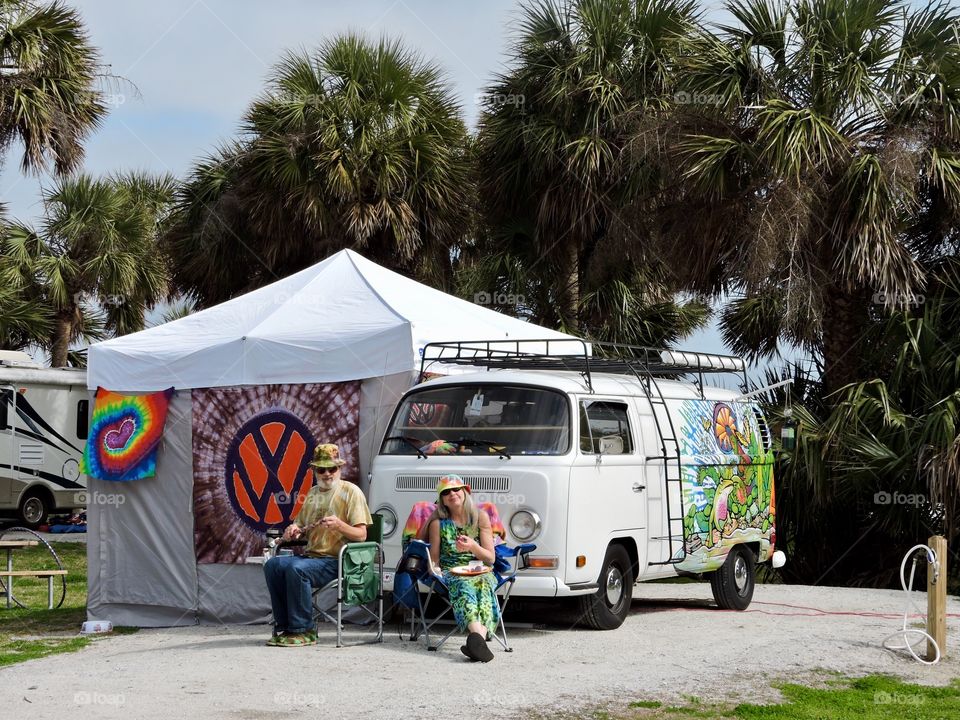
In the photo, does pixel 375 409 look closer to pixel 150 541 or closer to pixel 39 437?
pixel 150 541

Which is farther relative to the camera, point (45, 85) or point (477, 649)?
point (45, 85)

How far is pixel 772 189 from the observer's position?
1505 centimetres

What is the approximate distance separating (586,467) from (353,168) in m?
11.3

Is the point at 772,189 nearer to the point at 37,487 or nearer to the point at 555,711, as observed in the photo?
the point at 555,711

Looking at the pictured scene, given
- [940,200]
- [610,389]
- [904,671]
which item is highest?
[940,200]

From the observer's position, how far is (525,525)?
9.70 metres

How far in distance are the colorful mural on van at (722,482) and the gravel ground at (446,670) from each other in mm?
809

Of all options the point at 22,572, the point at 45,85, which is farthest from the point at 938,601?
the point at 45,85

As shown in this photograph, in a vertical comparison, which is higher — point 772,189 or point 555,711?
point 772,189

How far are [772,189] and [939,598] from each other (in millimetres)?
6656

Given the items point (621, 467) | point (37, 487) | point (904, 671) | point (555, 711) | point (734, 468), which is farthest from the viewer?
point (37, 487)

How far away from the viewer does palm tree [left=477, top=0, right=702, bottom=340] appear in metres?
18.8

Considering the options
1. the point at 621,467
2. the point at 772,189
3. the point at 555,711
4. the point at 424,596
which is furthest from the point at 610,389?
the point at 772,189

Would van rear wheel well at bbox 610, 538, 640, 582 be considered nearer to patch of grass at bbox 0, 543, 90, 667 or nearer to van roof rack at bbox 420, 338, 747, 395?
van roof rack at bbox 420, 338, 747, 395
